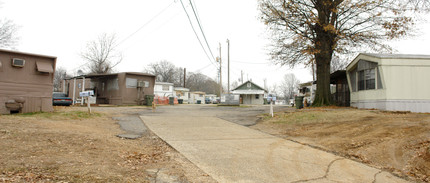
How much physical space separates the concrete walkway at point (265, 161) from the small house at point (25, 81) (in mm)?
8185

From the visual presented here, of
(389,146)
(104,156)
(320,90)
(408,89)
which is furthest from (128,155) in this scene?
(320,90)

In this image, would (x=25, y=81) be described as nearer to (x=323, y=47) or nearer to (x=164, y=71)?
(x=323, y=47)

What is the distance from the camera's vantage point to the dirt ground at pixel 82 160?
3.68 m

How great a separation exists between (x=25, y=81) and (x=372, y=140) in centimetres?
1394

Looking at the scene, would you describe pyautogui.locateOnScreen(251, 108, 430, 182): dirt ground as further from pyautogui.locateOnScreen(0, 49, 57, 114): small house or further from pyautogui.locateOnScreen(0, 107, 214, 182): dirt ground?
pyautogui.locateOnScreen(0, 49, 57, 114): small house

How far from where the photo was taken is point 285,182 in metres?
4.27

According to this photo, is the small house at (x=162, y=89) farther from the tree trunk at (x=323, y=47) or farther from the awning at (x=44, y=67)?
the awning at (x=44, y=67)

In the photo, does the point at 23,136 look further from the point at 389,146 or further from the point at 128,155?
the point at 389,146

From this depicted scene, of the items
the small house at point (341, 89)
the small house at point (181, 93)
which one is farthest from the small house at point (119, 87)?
the small house at point (181, 93)

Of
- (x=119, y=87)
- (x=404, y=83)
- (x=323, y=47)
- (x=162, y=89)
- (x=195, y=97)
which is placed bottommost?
(x=195, y=97)

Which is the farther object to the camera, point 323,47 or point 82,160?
point 323,47

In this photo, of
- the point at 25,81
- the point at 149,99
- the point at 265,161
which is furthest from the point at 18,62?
the point at 149,99

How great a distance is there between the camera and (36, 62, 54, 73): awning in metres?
12.7

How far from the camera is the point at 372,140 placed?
693 centimetres
